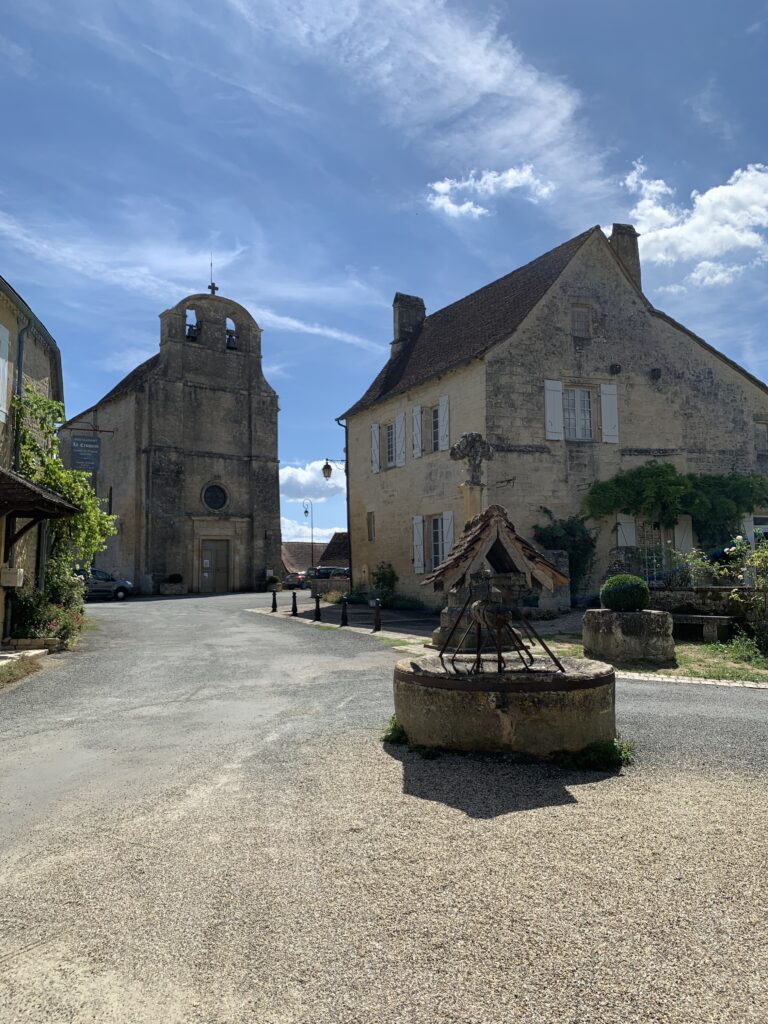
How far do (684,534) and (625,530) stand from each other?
1.73 meters

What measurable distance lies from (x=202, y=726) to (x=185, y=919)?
3.73 m

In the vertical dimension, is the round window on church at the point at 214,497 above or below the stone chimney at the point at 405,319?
below

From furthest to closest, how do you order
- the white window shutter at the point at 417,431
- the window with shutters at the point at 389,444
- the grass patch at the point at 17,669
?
the window with shutters at the point at 389,444 < the white window shutter at the point at 417,431 < the grass patch at the point at 17,669

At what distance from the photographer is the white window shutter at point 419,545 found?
1905 centimetres

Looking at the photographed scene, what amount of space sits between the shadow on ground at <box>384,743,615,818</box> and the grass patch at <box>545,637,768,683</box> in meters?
4.44

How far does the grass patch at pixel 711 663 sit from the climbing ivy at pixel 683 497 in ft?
21.4

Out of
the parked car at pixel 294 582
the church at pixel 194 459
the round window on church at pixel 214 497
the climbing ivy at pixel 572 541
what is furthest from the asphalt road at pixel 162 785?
the parked car at pixel 294 582

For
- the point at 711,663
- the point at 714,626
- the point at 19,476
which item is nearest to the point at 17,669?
the point at 19,476

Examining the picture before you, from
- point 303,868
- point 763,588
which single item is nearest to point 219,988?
point 303,868

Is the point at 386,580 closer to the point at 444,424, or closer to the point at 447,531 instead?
the point at 447,531

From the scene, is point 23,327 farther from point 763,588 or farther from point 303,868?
point 763,588

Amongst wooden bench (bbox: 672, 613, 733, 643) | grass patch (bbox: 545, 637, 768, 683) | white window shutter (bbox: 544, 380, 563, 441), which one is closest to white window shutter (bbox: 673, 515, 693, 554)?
white window shutter (bbox: 544, 380, 563, 441)

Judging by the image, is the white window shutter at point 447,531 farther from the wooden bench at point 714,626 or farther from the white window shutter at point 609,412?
the wooden bench at point 714,626

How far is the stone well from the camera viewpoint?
16.9ft
